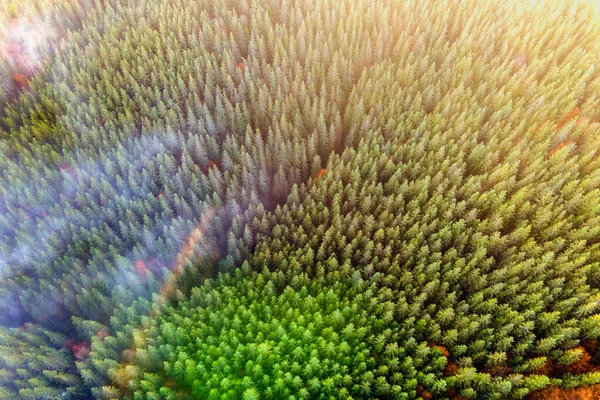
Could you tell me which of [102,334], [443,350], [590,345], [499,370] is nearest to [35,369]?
[102,334]

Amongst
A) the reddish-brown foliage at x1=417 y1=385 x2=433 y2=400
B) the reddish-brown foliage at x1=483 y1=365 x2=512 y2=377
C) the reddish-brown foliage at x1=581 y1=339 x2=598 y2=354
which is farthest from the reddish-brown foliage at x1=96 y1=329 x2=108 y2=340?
the reddish-brown foliage at x1=581 y1=339 x2=598 y2=354

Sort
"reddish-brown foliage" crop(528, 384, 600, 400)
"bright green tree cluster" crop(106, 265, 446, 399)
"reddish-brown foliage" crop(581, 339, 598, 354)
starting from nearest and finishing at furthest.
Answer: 1. "bright green tree cluster" crop(106, 265, 446, 399)
2. "reddish-brown foliage" crop(528, 384, 600, 400)
3. "reddish-brown foliage" crop(581, 339, 598, 354)

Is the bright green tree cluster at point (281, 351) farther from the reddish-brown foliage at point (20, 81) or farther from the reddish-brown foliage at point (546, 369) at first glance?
the reddish-brown foliage at point (20, 81)

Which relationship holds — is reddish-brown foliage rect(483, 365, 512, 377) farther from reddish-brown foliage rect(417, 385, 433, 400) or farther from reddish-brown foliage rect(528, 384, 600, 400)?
reddish-brown foliage rect(417, 385, 433, 400)

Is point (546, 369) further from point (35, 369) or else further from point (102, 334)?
point (35, 369)

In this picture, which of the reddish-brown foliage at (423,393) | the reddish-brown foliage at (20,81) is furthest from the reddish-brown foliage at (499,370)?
the reddish-brown foliage at (20,81)

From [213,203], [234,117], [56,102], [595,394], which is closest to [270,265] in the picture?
[213,203]
